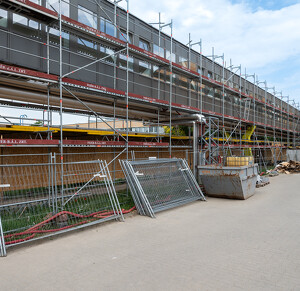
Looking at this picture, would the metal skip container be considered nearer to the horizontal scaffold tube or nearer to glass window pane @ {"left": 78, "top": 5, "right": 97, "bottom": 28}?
the horizontal scaffold tube

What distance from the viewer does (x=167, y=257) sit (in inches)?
194

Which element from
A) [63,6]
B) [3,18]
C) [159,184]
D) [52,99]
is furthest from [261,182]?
[3,18]

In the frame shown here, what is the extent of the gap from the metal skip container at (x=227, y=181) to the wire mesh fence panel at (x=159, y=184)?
0.67m

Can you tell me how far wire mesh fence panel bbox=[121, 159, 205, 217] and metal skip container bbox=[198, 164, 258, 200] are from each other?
0.67 metres

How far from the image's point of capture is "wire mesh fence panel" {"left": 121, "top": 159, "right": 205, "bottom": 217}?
8.35 metres

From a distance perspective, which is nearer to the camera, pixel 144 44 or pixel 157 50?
pixel 144 44

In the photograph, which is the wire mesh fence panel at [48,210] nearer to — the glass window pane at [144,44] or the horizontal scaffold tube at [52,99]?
the horizontal scaffold tube at [52,99]

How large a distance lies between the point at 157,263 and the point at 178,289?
92cm

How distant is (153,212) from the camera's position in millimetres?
7941

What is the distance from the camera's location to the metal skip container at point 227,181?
10.1 meters

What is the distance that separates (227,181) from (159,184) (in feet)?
9.16

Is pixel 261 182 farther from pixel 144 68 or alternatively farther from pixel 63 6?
pixel 63 6

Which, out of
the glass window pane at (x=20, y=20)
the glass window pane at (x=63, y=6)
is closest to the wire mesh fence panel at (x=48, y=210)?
the glass window pane at (x=20, y=20)

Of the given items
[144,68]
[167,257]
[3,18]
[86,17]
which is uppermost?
[86,17]
